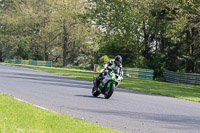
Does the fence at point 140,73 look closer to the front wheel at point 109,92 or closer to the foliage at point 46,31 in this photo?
the foliage at point 46,31

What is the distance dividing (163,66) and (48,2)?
35.7m

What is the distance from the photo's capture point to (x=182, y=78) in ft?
136

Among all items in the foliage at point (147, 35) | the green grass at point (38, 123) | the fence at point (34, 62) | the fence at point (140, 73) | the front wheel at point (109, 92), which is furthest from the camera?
the fence at point (34, 62)

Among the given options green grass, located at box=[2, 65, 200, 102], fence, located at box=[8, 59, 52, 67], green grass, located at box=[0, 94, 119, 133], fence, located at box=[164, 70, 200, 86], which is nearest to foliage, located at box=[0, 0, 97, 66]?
fence, located at box=[8, 59, 52, 67]

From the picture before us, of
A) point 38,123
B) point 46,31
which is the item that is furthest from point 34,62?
point 38,123

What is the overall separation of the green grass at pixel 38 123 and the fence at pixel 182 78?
30338mm

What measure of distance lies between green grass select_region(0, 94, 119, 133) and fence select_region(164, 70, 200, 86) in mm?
30338

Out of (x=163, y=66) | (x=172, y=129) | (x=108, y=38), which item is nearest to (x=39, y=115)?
(x=172, y=129)

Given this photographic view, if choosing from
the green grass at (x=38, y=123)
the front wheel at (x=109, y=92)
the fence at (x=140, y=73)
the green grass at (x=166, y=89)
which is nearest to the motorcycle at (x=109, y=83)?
the front wheel at (x=109, y=92)

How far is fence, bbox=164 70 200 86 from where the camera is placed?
39362mm

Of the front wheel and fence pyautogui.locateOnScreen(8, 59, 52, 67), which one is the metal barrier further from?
the front wheel

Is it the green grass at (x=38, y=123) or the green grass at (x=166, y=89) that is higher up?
the green grass at (x=38, y=123)

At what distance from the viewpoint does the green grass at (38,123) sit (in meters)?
8.03

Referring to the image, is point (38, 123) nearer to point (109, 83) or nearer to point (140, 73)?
point (109, 83)
